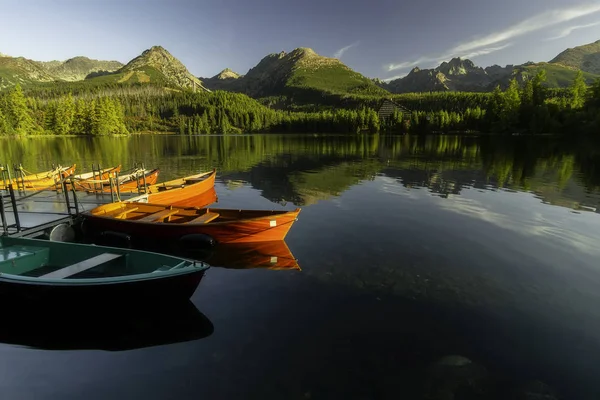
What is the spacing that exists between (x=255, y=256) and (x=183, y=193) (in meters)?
12.9

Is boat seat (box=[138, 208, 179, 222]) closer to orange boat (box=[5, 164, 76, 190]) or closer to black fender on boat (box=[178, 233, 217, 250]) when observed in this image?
black fender on boat (box=[178, 233, 217, 250])

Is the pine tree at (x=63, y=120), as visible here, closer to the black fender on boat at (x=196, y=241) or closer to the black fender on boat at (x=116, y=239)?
the black fender on boat at (x=116, y=239)

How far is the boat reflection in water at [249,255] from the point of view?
630 inches

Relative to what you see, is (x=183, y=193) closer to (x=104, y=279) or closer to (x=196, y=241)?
(x=196, y=241)

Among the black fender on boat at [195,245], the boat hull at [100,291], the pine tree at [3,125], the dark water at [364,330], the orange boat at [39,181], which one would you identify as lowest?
the dark water at [364,330]

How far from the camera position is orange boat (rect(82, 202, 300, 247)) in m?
18.0

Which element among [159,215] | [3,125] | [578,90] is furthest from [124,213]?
[578,90]

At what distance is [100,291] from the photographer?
1058 cm

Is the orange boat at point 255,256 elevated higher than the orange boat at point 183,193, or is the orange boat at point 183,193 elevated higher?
the orange boat at point 183,193

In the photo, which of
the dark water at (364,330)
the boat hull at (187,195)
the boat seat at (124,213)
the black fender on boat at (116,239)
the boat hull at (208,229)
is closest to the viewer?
the dark water at (364,330)

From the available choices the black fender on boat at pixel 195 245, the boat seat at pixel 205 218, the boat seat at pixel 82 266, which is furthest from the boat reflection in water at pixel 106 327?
the boat seat at pixel 205 218

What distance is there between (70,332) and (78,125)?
183434mm

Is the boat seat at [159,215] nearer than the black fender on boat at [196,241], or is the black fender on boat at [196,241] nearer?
the black fender on boat at [196,241]

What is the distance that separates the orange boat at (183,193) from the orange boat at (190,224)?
3398 mm
